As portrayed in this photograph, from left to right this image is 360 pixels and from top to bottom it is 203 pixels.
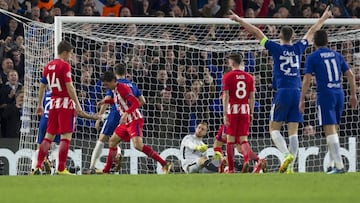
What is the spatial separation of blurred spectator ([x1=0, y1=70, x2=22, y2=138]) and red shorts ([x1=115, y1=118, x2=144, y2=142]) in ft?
8.93

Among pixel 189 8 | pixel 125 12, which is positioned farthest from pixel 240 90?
pixel 189 8

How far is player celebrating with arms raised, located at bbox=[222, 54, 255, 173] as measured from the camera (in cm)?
1770

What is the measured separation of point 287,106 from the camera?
664 inches

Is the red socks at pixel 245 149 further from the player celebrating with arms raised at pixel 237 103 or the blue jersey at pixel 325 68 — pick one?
the blue jersey at pixel 325 68

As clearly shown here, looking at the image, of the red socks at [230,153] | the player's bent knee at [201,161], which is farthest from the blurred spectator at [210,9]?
the red socks at [230,153]

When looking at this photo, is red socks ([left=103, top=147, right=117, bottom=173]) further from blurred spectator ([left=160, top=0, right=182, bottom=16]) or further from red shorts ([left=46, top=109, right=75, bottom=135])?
blurred spectator ([left=160, top=0, right=182, bottom=16])

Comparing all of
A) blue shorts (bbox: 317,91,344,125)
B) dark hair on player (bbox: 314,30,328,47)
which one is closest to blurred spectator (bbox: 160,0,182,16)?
dark hair on player (bbox: 314,30,328,47)

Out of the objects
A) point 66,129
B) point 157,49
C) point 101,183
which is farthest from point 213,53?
point 101,183

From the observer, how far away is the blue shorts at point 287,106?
16.9 m

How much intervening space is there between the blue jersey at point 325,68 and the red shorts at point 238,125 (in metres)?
2.43

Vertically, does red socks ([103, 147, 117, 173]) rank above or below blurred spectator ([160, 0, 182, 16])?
below

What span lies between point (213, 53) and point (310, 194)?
34.2 ft

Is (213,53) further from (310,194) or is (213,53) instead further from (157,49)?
(310,194)

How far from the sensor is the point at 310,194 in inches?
477
